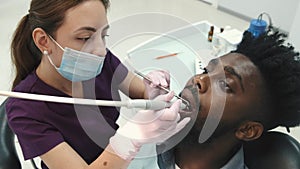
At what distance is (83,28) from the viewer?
3.13ft

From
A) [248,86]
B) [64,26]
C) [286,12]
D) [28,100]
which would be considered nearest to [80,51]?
[64,26]

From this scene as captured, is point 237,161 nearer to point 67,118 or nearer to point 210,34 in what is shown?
point 67,118

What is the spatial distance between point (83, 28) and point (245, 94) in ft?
1.64

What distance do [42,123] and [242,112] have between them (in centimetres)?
59

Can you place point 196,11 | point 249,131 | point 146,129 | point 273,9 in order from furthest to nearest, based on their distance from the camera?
point 196,11 → point 273,9 → point 249,131 → point 146,129

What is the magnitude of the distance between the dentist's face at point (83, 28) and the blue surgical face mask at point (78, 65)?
16 millimetres

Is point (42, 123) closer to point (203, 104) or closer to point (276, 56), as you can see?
point (203, 104)

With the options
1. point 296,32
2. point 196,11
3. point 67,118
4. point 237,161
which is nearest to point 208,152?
point 237,161

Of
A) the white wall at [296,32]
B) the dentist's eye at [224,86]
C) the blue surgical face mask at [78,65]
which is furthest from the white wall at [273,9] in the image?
the blue surgical face mask at [78,65]

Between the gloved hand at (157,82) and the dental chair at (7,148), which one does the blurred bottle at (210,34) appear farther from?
the dental chair at (7,148)

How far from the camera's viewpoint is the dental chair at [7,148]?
1000 millimetres

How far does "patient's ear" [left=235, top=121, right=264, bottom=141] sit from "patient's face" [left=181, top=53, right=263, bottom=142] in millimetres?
20

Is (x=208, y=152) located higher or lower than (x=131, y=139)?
lower

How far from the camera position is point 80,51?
3.30ft
